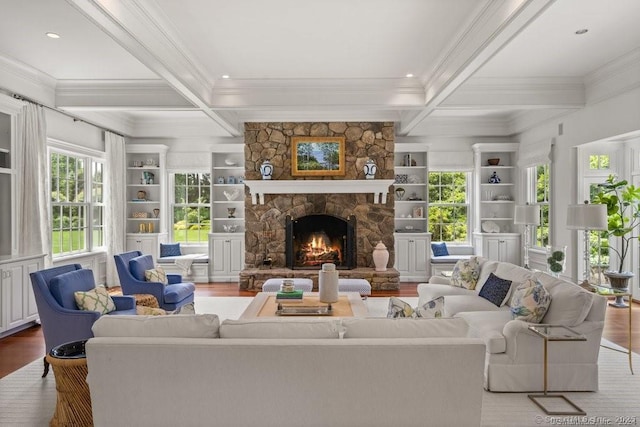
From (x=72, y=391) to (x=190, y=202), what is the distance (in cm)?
672

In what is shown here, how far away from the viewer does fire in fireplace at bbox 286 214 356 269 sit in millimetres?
8273

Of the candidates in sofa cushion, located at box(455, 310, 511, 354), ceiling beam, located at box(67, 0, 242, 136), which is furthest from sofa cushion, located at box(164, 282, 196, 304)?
sofa cushion, located at box(455, 310, 511, 354)

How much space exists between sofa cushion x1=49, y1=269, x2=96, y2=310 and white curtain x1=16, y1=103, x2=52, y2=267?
5.93 feet

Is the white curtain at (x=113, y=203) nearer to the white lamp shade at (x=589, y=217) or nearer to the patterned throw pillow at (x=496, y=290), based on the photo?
the patterned throw pillow at (x=496, y=290)

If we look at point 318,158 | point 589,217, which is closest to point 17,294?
point 318,158

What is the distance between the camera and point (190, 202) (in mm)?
9273

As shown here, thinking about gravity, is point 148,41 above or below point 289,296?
above

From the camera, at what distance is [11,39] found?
455 cm

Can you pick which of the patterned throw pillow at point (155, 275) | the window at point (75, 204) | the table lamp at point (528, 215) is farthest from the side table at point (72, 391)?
the table lamp at point (528, 215)

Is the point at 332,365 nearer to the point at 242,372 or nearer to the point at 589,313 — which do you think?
the point at 242,372

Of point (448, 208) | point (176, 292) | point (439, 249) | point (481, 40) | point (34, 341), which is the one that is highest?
point (481, 40)

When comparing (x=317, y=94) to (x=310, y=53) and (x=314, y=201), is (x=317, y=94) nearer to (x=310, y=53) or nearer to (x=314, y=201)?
(x=310, y=53)

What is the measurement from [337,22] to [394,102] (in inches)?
86.7

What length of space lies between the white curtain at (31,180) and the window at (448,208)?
7.12 metres
